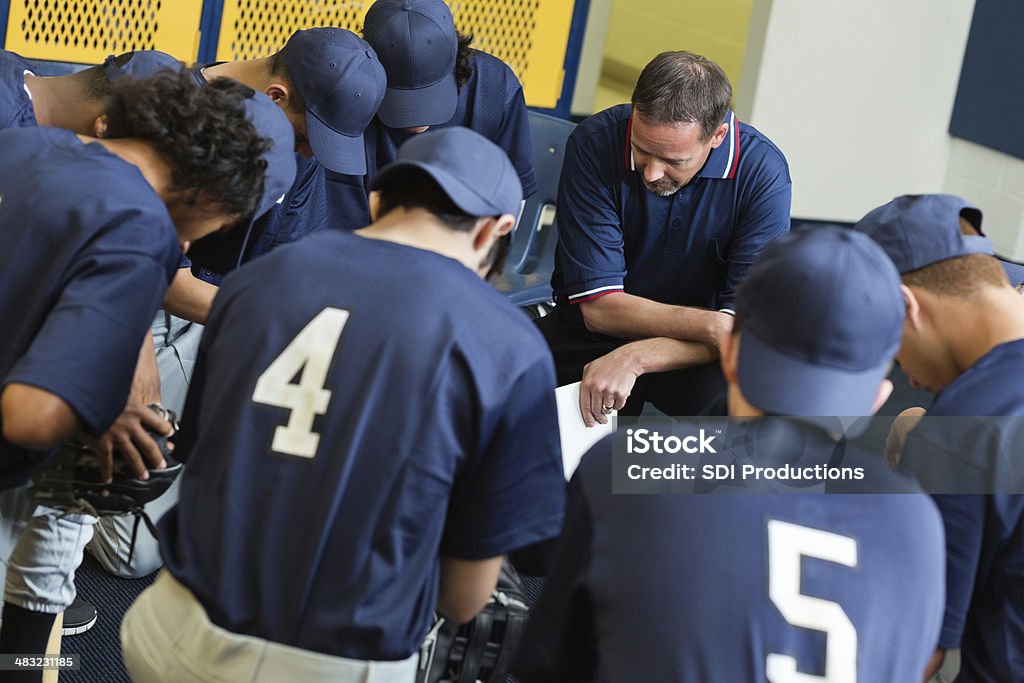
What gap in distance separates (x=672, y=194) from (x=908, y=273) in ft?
3.73

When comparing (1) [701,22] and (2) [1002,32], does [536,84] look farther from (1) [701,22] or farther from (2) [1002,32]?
(1) [701,22]

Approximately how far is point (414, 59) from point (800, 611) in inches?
84.3

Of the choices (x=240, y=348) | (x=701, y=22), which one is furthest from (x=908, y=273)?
(x=701, y=22)

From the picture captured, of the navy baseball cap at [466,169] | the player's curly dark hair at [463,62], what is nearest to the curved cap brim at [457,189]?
the navy baseball cap at [466,169]

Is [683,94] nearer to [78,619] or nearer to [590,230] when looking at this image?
[590,230]

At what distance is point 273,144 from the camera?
1967 mm

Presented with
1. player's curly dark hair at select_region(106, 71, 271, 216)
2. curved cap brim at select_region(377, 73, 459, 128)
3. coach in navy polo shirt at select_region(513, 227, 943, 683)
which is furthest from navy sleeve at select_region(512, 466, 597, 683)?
curved cap brim at select_region(377, 73, 459, 128)

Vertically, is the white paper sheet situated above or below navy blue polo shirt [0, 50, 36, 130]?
below

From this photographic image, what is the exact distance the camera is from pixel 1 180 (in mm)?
1744

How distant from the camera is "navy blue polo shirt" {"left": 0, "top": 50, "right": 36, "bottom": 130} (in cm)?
230

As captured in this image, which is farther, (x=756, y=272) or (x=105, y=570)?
(x=105, y=570)

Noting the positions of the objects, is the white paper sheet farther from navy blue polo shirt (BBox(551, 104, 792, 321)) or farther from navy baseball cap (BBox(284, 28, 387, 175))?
navy baseball cap (BBox(284, 28, 387, 175))

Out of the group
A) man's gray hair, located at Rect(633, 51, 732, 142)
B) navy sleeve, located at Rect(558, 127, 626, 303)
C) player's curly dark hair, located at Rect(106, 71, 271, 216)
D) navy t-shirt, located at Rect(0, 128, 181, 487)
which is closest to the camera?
navy t-shirt, located at Rect(0, 128, 181, 487)

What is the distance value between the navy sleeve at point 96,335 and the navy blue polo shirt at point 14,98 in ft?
2.60
